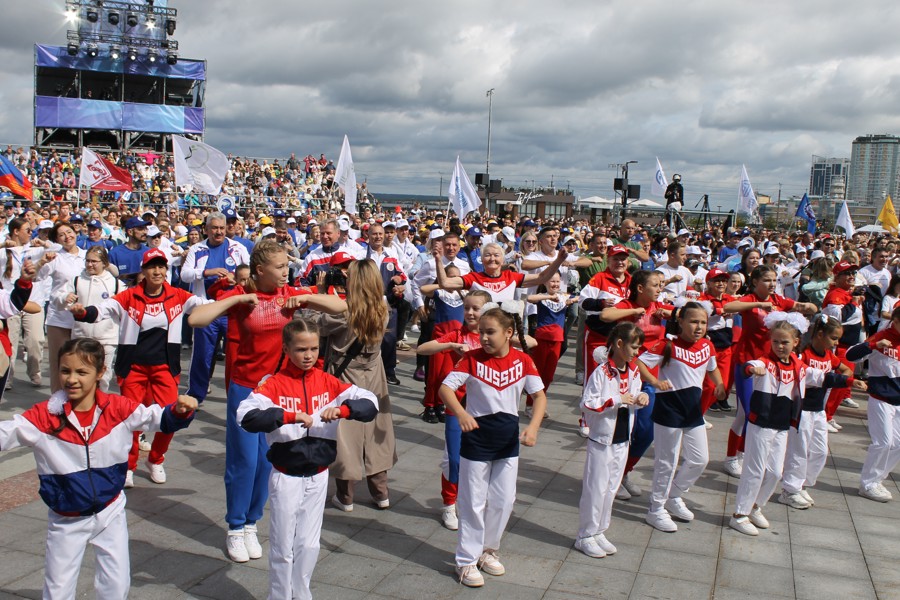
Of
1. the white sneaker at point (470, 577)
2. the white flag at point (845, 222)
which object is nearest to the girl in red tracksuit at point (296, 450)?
the white sneaker at point (470, 577)

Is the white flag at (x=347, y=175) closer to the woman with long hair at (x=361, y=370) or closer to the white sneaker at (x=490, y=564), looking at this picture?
the woman with long hair at (x=361, y=370)

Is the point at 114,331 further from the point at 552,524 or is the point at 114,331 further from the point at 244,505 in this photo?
the point at 552,524

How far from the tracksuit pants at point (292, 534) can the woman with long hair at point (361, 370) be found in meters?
1.39

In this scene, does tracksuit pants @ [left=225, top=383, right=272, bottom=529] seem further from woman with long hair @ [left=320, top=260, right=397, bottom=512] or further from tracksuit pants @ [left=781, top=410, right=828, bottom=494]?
tracksuit pants @ [left=781, top=410, right=828, bottom=494]

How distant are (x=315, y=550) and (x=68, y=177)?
26450 millimetres

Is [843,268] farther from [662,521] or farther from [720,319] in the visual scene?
[662,521]

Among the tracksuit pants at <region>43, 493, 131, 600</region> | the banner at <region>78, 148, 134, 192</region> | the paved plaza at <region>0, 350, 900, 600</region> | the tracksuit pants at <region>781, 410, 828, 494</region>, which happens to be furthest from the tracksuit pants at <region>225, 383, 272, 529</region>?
the banner at <region>78, 148, 134, 192</region>

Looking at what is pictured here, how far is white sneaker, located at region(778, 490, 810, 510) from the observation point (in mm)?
6094

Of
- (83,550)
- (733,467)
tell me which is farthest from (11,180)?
(733,467)

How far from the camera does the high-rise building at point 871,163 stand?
472 ft

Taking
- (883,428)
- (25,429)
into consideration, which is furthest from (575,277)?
(25,429)

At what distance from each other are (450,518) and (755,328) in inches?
153

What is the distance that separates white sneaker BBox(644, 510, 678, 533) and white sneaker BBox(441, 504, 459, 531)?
142 centimetres

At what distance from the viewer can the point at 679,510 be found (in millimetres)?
5719
